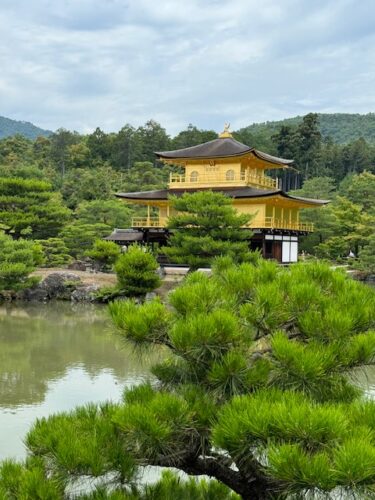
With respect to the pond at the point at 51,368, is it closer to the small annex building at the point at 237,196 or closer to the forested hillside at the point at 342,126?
the small annex building at the point at 237,196

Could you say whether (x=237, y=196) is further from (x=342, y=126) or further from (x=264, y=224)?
(x=342, y=126)

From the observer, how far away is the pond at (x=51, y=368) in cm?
678

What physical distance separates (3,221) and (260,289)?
20.1 m

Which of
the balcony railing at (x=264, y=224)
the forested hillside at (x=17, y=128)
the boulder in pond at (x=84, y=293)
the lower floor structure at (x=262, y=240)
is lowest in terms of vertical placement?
the boulder in pond at (x=84, y=293)

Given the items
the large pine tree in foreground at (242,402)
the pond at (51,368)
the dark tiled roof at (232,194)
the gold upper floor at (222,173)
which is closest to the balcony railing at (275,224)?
the dark tiled roof at (232,194)

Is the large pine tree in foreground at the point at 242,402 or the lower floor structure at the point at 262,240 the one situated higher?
the large pine tree in foreground at the point at 242,402

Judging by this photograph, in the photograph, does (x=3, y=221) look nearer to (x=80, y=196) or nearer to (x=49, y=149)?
(x=80, y=196)

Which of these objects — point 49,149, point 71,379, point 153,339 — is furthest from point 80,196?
point 153,339

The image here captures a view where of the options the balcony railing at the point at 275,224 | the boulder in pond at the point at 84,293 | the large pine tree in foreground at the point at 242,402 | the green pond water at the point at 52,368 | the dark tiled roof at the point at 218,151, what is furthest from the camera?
the dark tiled roof at the point at 218,151

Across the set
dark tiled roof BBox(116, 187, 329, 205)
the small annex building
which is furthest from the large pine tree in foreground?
the small annex building

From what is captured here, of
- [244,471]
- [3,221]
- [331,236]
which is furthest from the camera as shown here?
[331,236]

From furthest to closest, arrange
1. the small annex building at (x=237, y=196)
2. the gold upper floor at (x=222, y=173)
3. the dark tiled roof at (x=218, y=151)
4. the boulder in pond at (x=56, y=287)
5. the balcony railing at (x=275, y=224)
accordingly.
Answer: the gold upper floor at (x=222, y=173) → the dark tiled roof at (x=218, y=151) → the small annex building at (x=237, y=196) → the balcony railing at (x=275, y=224) → the boulder in pond at (x=56, y=287)

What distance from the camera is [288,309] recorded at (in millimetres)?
2043

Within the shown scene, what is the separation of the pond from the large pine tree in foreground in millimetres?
2113
